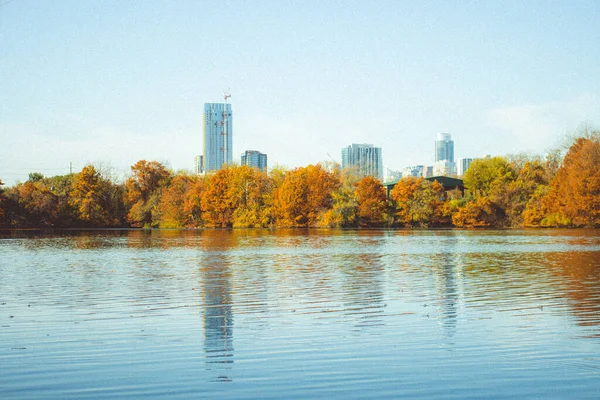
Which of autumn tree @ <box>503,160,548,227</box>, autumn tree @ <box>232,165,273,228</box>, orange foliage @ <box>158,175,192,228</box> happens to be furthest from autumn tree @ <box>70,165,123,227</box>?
autumn tree @ <box>503,160,548,227</box>

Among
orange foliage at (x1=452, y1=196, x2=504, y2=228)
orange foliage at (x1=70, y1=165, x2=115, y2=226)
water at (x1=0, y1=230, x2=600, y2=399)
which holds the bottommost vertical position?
water at (x1=0, y1=230, x2=600, y2=399)

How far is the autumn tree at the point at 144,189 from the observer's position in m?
98.9

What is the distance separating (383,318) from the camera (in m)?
11.6

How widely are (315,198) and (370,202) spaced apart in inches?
423

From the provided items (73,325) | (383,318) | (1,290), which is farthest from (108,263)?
(383,318)

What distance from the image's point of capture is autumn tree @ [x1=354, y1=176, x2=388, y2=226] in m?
86.1

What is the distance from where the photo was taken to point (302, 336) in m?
9.86

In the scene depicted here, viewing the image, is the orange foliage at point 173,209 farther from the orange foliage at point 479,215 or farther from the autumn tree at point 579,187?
the autumn tree at point 579,187

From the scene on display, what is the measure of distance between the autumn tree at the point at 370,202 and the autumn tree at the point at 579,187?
72.2ft

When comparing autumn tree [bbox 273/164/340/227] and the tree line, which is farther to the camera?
autumn tree [bbox 273/164/340/227]

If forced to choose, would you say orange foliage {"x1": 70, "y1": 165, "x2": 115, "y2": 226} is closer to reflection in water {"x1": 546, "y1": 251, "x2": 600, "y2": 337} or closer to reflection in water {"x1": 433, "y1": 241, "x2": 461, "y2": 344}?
reflection in water {"x1": 433, "y1": 241, "x2": 461, "y2": 344}

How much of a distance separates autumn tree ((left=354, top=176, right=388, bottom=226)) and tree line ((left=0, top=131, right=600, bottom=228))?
0.14m

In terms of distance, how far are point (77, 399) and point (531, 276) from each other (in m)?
16.1

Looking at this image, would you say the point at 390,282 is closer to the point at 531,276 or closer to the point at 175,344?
the point at 531,276
